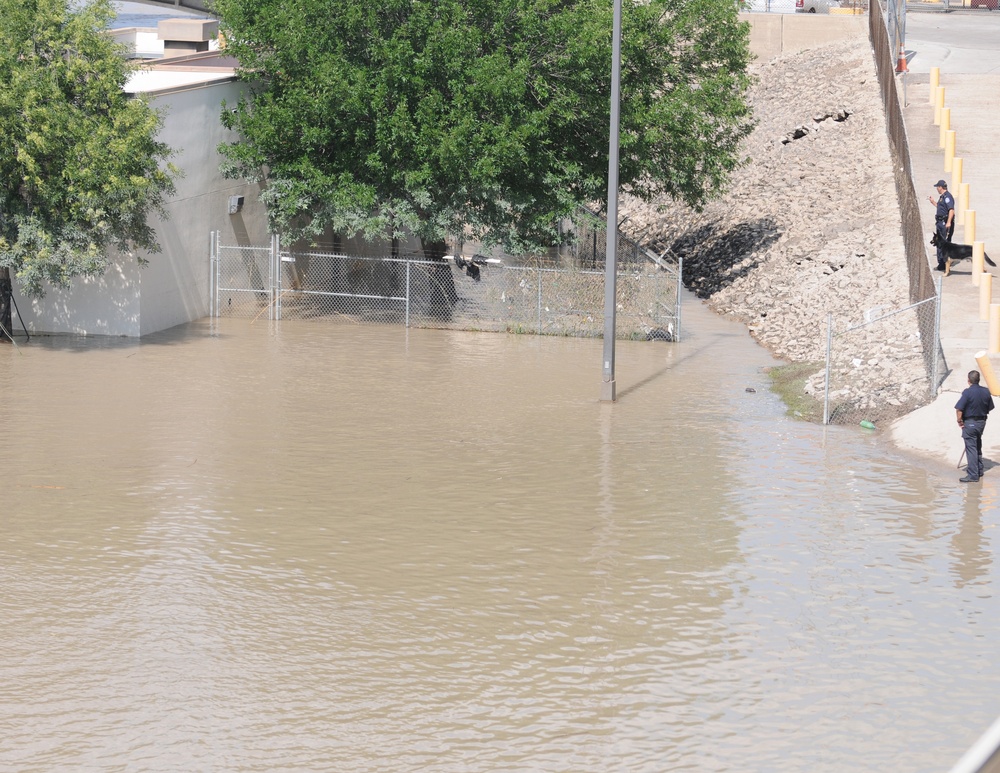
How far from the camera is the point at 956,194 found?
1180 inches

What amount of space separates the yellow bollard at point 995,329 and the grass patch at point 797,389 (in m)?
2.89

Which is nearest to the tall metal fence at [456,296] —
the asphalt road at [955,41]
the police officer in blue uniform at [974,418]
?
the police officer in blue uniform at [974,418]

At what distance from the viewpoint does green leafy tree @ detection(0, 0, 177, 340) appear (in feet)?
78.7

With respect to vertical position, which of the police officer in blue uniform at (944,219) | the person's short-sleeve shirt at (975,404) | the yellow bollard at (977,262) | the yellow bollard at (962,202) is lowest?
the person's short-sleeve shirt at (975,404)

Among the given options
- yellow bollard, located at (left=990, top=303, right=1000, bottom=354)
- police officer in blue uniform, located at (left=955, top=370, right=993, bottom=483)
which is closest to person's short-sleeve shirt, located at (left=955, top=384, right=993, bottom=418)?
police officer in blue uniform, located at (left=955, top=370, right=993, bottom=483)

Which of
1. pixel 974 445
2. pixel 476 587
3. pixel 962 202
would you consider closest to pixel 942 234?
pixel 962 202

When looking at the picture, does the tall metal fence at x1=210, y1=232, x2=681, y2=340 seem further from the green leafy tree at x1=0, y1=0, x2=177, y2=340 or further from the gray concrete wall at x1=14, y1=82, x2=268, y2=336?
the green leafy tree at x1=0, y1=0, x2=177, y2=340

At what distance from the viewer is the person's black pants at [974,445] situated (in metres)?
15.8

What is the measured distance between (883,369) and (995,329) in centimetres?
183

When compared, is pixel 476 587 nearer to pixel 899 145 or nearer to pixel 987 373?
pixel 987 373

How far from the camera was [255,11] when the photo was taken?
93.0 ft

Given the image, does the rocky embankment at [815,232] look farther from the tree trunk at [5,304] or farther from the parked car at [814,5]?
the tree trunk at [5,304]

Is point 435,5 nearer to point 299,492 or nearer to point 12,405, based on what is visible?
point 12,405

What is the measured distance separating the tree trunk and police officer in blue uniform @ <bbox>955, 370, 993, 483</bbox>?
60.6 ft
